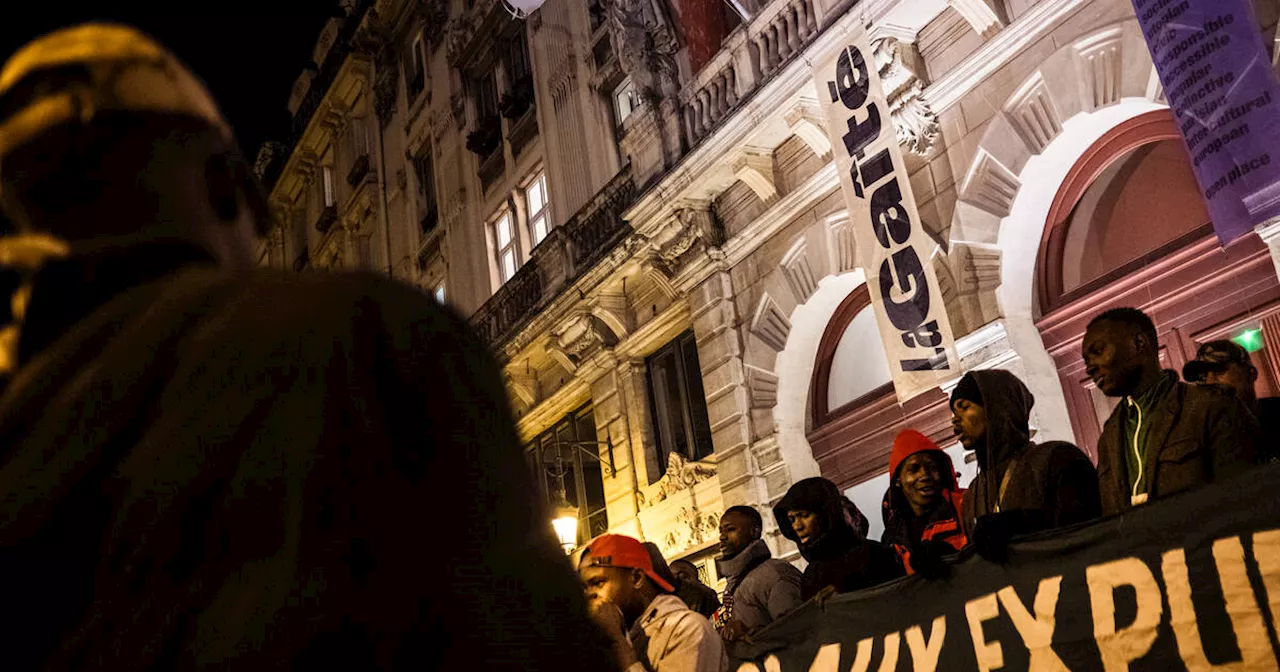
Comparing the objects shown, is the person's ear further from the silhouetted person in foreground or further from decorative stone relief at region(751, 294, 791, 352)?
decorative stone relief at region(751, 294, 791, 352)

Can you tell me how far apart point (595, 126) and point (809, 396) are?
6.62 m

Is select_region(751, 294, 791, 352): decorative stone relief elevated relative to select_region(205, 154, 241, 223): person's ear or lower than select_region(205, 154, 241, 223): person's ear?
elevated

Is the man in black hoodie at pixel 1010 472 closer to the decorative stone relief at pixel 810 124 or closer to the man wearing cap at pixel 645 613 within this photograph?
the man wearing cap at pixel 645 613

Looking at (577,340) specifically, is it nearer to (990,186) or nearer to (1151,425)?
(990,186)

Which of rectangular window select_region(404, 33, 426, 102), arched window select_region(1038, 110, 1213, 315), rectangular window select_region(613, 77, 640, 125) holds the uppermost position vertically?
rectangular window select_region(404, 33, 426, 102)

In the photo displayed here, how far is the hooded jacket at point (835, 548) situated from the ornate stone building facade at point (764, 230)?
9.34ft

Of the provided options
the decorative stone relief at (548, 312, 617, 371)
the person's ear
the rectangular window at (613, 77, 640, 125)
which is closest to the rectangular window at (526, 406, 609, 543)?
the decorative stone relief at (548, 312, 617, 371)

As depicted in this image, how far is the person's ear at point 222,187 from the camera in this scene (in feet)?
3.69

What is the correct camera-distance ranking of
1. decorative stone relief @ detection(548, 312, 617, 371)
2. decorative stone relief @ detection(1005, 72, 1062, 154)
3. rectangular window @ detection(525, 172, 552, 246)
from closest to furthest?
decorative stone relief @ detection(1005, 72, 1062, 154)
decorative stone relief @ detection(548, 312, 617, 371)
rectangular window @ detection(525, 172, 552, 246)

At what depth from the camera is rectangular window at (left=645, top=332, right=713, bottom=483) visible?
1486 cm

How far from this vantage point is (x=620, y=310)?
53.5ft

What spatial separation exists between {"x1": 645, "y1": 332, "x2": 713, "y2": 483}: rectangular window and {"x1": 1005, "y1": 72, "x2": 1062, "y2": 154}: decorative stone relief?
19.0 ft

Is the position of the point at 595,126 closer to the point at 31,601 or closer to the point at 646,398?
the point at 646,398

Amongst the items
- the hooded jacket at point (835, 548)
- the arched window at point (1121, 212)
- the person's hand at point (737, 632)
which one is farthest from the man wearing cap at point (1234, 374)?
the arched window at point (1121, 212)
